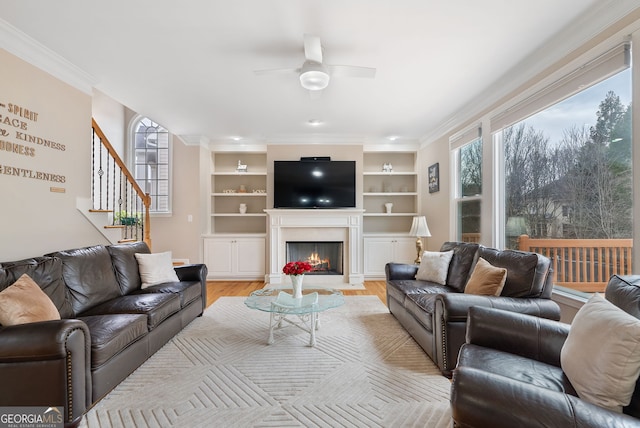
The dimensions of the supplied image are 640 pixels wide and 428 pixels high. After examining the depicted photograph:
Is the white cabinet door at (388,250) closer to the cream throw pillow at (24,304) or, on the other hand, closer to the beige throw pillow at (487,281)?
the beige throw pillow at (487,281)

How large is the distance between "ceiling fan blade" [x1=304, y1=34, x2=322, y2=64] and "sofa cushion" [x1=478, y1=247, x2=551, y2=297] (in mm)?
2343

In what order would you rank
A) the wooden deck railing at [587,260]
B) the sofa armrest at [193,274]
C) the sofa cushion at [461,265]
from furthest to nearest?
the sofa armrest at [193,274] < the sofa cushion at [461,265] < the wooden deck railing at [587,260]

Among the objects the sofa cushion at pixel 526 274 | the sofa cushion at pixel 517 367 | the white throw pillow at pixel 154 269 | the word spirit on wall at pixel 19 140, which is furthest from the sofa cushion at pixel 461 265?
the word spirit on wall at pixel 19 140

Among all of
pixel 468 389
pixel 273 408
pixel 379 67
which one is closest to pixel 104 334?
pixel 273 408

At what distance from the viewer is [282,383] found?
212cm

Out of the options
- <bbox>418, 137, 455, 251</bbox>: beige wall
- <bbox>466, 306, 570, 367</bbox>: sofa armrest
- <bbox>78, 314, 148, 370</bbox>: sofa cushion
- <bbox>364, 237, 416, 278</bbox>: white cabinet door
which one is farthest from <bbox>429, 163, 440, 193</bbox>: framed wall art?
<bbox>78, 314, 148, 370</bbox>: sofa cushion

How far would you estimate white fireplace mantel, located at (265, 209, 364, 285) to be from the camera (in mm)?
5316

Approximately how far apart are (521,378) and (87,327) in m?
2.38

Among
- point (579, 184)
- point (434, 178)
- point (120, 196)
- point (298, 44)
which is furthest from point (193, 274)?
point (434, 178)

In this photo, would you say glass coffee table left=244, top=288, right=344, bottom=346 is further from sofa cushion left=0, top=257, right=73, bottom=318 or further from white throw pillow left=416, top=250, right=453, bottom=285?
sofa cushion left=0, top=257, right=73, bottom=318

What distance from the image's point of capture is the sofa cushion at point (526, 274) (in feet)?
7.52

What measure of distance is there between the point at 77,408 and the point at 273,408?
43.3 inches

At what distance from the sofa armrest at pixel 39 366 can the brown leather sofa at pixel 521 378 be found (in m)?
1.97

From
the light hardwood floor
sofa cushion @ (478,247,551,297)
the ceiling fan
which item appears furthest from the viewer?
the light hardwood floor
